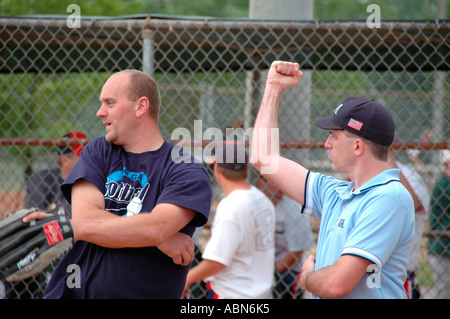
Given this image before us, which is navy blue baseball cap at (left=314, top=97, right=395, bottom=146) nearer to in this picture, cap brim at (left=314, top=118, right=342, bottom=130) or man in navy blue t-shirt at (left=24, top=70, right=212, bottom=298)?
cap brim at (left=314, top=118, right=342, bottom=130)

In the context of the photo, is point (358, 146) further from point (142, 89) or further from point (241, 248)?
point (241, 248)

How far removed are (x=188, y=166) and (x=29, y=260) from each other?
84cm

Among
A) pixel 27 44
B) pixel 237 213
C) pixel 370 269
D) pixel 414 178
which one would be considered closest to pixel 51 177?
pixel 27 44

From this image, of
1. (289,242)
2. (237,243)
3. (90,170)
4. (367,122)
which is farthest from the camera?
(289,242)

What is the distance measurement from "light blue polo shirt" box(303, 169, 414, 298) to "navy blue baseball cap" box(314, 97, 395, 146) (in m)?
0.18

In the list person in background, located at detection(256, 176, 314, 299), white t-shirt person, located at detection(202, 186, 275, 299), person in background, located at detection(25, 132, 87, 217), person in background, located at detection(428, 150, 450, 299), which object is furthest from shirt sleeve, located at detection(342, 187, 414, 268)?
person in background, located at detection(25, 132, 87, 217)

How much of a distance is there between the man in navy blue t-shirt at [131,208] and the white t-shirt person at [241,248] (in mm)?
1467

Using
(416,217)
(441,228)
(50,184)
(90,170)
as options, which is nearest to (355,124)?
(90,170)

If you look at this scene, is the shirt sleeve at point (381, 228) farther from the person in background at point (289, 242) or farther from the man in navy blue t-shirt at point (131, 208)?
the person in background at point (289, 242)

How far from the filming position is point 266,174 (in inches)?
105

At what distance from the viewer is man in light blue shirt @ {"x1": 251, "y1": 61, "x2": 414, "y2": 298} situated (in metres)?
2.14

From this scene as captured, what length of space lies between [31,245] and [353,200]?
145cm

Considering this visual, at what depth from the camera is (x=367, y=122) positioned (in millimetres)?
2342

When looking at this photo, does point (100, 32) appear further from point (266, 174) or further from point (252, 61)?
point (266, 174)
